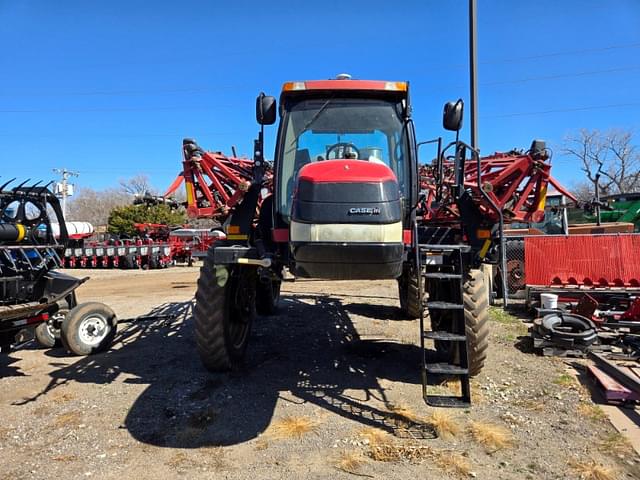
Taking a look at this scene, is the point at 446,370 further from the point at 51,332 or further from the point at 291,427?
the point at 51,332

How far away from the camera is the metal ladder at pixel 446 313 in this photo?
3738 millimetres

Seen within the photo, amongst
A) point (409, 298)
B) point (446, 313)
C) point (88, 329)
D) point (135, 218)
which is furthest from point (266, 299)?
point (135, 218)

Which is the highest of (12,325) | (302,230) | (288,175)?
(288,175)

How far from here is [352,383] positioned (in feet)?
16.1

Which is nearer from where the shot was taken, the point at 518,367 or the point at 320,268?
the point at 320,268

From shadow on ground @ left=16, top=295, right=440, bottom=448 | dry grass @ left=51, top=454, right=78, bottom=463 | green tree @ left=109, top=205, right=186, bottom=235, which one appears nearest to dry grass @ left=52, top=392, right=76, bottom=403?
shadow on ground @ left=16, top=295, right=440, bottom=448

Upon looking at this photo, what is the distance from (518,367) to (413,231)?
2362mm

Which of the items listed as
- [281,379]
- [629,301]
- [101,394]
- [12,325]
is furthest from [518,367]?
[12,325]

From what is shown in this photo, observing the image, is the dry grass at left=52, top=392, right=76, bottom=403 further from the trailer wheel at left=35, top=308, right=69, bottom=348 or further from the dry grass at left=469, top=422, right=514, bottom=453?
the dry grass at left=469, top=422, right=514, bottom=453

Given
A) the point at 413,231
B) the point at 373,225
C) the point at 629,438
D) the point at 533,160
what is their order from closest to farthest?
1. the point at 373,225
2. the point at 629,438
3. the point at 413,231
4. the point at 533,160

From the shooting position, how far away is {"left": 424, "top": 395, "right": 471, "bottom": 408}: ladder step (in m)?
3.63

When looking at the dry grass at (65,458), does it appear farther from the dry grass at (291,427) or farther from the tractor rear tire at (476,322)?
the tractor rear tire at (476,322)

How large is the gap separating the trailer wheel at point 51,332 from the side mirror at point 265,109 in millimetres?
4106

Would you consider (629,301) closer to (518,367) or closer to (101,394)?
(518,367)
